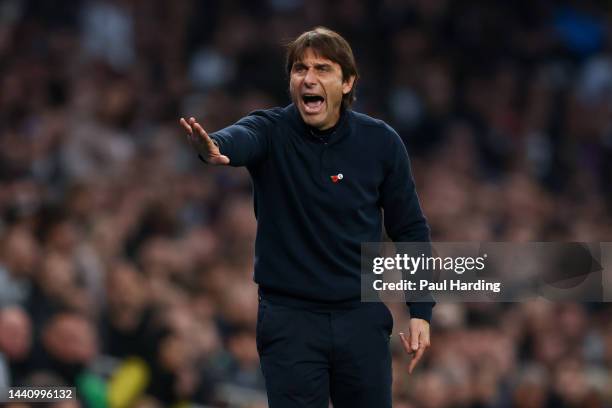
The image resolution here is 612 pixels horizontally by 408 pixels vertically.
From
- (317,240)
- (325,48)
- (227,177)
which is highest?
(227,177)

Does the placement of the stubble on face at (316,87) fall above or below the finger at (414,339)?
above

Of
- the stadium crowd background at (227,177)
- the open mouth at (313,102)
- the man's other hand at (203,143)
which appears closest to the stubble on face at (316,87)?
the open mouth at (313,102)

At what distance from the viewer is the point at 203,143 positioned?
12.7 ft

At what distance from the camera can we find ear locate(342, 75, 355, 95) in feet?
14.2

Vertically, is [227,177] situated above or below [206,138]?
above

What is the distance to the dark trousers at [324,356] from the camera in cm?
414

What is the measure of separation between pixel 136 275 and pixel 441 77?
508 centimetres

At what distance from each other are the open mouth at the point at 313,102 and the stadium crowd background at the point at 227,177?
2347mm

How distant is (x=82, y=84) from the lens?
9.39 m

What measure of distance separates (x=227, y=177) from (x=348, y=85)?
5263 mm

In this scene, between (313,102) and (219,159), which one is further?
(313,102)

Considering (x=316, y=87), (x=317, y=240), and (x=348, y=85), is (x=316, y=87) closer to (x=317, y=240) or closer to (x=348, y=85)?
(x=348, y=85)

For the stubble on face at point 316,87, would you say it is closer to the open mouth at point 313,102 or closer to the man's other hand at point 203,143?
the open mouth at point 313,102

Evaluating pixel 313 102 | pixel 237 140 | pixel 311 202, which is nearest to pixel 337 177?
pixel 311 202
